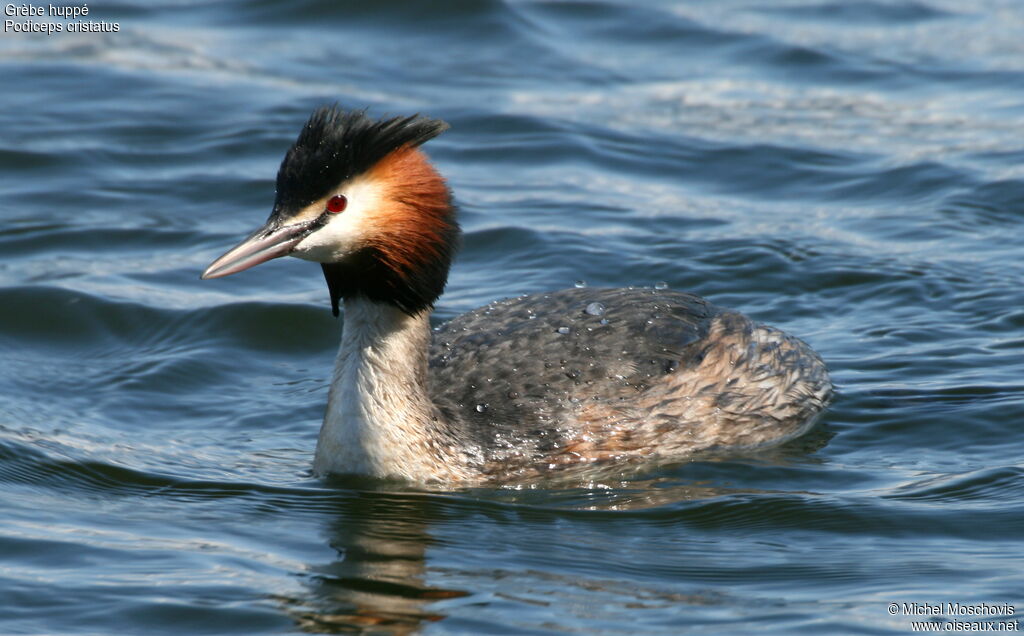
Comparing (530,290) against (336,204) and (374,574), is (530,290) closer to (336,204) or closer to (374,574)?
(336,204)

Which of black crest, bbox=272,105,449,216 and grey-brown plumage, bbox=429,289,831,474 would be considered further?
grey-brown plumage, bbox=429,289,831,474

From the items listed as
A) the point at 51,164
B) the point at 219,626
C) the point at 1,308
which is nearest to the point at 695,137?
the point at 51,164

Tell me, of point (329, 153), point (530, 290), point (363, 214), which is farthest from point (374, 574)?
point (530, 290)

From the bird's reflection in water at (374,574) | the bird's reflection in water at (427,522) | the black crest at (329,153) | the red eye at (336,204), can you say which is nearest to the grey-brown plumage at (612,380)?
the bird's reflection in water at (427,522)

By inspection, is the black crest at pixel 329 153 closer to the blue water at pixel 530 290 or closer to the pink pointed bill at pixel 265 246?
the pink pointed bill at pixel 265 246

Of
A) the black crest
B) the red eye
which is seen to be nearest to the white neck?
the red eye

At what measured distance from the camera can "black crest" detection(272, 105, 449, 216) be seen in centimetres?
786

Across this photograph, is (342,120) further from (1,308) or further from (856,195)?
(856,195)

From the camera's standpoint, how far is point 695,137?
1602 cm

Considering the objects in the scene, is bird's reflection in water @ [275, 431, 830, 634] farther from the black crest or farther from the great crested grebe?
the black crest

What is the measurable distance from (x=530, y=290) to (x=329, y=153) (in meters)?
4.48

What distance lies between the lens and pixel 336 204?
312 inches

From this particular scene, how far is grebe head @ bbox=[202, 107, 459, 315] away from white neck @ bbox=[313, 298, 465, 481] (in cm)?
14

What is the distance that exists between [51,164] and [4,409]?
5780 mm
